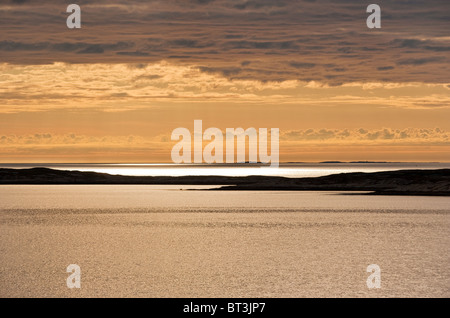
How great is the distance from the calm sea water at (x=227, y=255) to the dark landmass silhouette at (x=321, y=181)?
56624 millimetres

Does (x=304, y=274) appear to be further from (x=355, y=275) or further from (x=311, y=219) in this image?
(x=311, y=219)

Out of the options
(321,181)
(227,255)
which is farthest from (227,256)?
(321,181)

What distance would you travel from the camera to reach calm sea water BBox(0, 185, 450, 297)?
2877 centimetres

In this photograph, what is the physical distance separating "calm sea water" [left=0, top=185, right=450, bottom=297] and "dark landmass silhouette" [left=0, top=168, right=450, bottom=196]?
5662cm

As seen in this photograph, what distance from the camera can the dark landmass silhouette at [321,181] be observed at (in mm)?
126188

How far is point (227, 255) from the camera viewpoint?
3959 cm

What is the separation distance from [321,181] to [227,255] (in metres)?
121

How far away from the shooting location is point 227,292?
2797 centimetres

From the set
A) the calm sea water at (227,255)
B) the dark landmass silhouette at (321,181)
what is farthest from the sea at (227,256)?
the dark landmass silhouette at (321,181)

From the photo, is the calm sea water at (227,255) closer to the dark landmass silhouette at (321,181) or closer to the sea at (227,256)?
the sea at (227,256)
